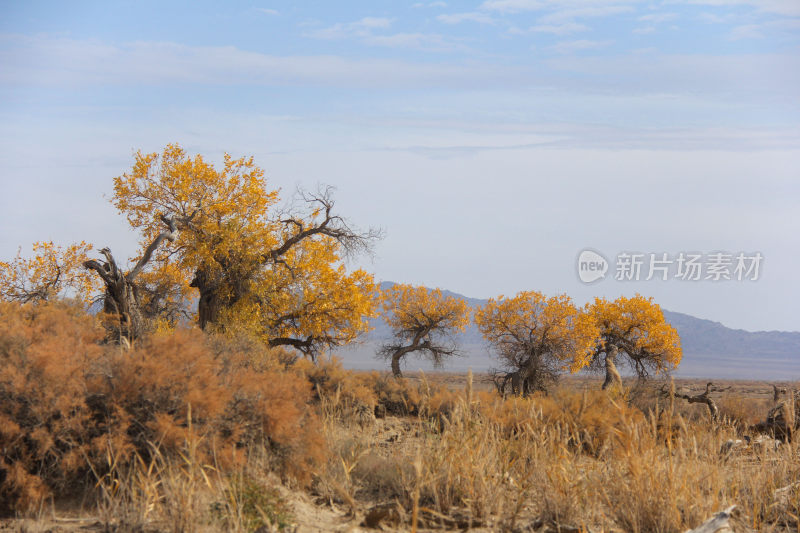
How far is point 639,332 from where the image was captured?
127ft

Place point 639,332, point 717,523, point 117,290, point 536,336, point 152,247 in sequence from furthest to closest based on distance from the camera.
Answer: point 639,332
point 536,336
point 152,247
point 117,290
point 717,523

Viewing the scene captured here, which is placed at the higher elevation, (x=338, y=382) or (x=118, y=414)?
(x=118, y=414)

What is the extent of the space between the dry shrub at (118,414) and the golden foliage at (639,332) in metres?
31.9

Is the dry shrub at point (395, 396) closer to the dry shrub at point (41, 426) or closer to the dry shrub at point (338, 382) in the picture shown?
the dry shrub at point (338, 382)

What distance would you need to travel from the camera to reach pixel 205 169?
28312mm

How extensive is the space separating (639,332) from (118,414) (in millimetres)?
34864

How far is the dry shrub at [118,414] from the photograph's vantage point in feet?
23.1

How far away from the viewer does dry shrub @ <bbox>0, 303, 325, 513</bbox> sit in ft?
23.1

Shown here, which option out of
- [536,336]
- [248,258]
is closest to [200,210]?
[248,258]

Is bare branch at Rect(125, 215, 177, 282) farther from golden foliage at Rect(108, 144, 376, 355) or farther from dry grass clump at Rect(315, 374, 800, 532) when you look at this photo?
dry grass clump at Rect(315, 374, 800, 532)

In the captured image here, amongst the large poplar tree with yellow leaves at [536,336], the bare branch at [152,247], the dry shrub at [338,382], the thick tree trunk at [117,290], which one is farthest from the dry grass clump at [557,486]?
the large poplar tree with yellow leaves at [536,336]

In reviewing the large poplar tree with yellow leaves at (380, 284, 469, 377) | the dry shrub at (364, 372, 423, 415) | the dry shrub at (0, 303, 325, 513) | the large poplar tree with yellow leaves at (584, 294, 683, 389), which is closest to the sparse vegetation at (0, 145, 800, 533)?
the dry shrub at (0, 303, 325, 513)

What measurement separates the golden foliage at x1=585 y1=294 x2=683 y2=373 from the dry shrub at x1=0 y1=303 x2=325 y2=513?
31.9m

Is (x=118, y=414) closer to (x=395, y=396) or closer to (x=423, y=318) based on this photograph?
(x=395, y=396)
